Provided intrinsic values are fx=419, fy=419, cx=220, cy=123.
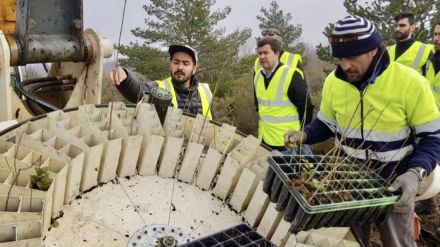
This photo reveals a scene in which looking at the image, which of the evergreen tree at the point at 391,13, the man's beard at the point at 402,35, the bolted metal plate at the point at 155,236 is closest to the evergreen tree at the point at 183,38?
the evergreen tree at the point at 391,13

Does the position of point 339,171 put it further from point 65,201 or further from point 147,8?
point 147,8

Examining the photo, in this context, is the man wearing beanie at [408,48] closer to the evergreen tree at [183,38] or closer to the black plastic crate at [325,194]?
the black plastic crate at [325,194]

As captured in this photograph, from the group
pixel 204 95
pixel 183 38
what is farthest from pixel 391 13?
pixel 204 95

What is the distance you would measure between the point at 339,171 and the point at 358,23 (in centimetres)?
104

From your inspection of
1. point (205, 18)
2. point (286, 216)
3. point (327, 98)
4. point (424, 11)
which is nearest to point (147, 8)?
point (205, 18)

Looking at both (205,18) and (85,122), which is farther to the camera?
(205,18)

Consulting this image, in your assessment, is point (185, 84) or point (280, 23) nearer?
point (185, 84)

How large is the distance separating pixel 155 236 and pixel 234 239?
53 cm

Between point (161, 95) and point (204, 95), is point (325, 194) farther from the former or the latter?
point (204, 95)

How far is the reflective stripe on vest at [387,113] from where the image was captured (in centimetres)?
272

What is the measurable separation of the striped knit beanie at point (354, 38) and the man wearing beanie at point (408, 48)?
4.42 meters

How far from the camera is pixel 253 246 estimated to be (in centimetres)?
206

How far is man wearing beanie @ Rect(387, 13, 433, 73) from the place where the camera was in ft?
21.9

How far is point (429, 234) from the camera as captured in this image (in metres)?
5.37
